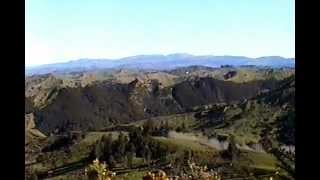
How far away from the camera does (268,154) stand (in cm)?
213

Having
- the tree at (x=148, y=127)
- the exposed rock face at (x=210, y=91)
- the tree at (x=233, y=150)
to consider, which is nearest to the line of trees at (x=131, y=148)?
the tree at (x=148, y=127)

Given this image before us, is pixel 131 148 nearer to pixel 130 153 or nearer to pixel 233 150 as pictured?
pixel 130 153

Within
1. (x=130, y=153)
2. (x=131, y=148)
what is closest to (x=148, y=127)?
(x=131, y=148)

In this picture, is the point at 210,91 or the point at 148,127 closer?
the point at 148,127

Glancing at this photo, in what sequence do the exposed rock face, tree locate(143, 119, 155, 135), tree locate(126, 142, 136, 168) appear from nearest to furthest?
tree locate(126, 142, 136, 168)
tree locate(143, 119, 155, 135)
the exposed rock face

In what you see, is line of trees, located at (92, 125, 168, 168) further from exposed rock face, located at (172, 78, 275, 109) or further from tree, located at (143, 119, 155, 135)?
exposed rock face, located at (172, 78, 275, 109)

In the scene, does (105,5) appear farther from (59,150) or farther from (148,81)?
(59,150)

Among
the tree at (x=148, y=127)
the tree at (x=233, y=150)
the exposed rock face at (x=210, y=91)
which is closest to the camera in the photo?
the tree at (x=233, y=150)

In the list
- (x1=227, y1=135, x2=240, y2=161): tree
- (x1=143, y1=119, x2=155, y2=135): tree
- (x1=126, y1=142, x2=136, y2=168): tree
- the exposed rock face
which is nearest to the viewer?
(x1=126, y1=142, x2=136, y2=168): tree

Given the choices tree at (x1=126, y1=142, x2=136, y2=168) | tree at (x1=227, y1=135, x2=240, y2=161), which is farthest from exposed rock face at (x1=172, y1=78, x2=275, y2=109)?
tree at (x1=126, y1=142, x2=136, y2=168)

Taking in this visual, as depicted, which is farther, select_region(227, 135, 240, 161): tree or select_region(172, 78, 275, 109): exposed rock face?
select_region(172, 78, 275, 109): exposed rock face

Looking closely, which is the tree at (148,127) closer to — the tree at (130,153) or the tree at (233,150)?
A: the tree at (130,153)

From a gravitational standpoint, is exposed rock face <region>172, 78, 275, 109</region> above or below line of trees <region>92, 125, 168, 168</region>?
above
